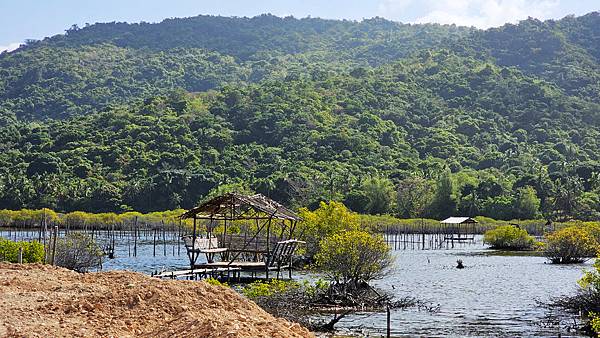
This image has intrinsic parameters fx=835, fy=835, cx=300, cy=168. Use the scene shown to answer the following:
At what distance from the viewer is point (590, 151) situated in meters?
132

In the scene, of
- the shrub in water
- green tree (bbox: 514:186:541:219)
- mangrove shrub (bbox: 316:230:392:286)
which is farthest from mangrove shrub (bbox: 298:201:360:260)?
green tree (bbox: 514:186:541:219)

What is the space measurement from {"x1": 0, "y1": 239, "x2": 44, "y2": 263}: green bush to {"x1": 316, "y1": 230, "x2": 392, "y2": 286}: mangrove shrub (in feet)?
32.0

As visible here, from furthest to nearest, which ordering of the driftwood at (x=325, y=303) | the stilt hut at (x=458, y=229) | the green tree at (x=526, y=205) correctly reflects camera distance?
the green tree at (x=526, y=205) → the stilt hut at (x=458, y=229) → the driftwood at (x=325, y=303)

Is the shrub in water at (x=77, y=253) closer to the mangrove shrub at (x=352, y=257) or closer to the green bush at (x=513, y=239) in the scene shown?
the mangrove shrub at (x=352, y=257)

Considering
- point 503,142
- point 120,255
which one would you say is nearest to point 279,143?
point 503,142

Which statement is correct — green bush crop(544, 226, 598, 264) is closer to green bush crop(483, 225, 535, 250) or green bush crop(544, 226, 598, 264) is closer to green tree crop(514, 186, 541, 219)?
green bush crop(483, 225, 535, 250)

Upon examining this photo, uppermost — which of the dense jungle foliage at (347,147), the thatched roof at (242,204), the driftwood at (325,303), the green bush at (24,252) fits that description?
the dense jungle foliage at (347,147)

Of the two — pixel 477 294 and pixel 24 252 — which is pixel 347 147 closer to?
pixel 477 294

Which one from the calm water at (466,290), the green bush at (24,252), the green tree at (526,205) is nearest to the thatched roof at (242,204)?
the calm water at (466,290)

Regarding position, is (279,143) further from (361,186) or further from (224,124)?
(361,186)

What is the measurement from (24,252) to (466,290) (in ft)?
60.6

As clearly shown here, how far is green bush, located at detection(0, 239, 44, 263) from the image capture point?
28.2 m

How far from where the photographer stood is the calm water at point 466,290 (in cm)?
2412

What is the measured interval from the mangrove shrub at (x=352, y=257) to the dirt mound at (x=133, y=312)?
11.8 meters
